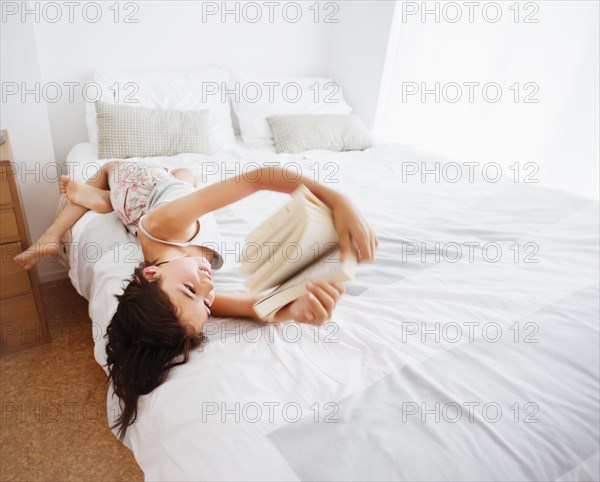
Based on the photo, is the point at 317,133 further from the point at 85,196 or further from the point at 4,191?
the point at 4,191

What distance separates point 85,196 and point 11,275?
15.5 inches

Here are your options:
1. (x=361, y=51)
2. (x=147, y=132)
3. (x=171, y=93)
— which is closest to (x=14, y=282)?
(x=147, y=132)

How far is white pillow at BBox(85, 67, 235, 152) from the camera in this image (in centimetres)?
207

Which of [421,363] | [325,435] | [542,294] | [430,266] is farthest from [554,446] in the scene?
[430,266]

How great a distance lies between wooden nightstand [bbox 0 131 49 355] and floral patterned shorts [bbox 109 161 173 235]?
0.32 m

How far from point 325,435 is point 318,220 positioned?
372 millimetres

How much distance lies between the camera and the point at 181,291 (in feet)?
3.16

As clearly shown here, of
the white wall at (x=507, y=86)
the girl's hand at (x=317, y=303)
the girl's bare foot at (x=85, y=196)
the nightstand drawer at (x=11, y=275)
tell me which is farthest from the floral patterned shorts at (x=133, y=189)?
the white wall at (x=507, y=86)

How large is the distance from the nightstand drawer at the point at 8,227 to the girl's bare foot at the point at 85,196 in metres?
0.19

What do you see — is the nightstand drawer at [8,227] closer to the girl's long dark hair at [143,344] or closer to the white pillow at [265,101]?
the girl's long dark hair at [143,344]

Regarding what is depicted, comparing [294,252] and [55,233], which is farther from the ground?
[294,252]

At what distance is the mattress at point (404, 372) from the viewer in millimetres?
679

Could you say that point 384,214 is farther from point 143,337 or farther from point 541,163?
point 541,163

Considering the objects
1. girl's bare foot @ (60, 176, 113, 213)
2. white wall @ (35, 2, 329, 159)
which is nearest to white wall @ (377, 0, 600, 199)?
white wall @ (35, 2, 329, 159)
